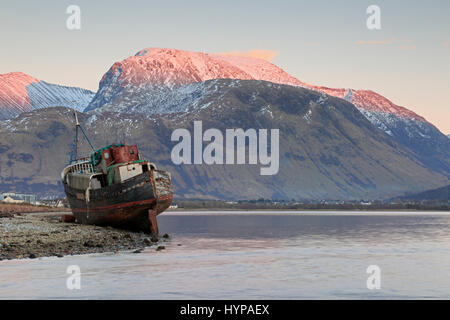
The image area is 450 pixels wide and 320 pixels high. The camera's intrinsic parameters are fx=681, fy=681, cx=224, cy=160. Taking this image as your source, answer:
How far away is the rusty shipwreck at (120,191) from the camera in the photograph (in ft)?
264

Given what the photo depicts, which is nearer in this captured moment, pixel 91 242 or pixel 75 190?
pixel 91 242

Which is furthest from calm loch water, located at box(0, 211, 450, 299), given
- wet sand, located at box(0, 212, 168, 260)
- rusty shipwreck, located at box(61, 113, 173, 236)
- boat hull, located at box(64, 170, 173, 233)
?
rusty shipwreck, located at box(61, 113, 173, 236)

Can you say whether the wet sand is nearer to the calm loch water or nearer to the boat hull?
the boat hull

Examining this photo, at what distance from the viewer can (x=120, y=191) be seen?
80.5 metres

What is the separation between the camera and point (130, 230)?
8419cm

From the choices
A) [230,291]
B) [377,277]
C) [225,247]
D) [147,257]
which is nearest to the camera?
[230,291]

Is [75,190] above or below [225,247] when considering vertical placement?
above

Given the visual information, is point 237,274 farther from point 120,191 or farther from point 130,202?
point 120,191

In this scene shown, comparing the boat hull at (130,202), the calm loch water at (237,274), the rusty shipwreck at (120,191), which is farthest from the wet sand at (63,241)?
the calm loch water at (237,274)

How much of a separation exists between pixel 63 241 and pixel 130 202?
58.5 feet
